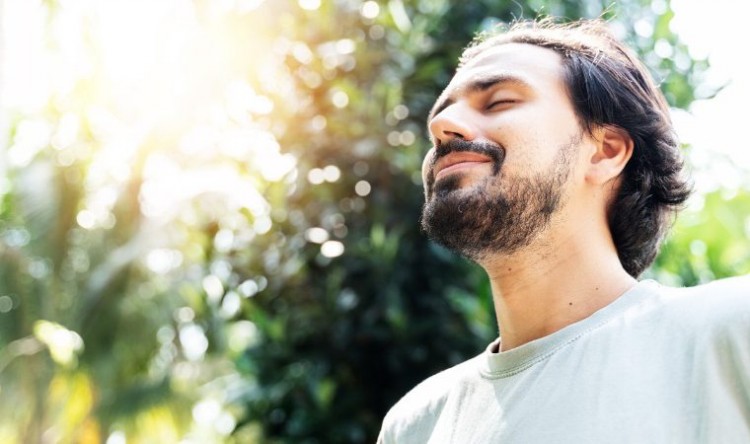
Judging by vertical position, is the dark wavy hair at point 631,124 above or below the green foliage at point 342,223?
above

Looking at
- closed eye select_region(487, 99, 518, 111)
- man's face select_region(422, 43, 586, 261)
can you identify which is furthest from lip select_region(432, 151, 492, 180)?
closed eye select_region(487, 99, 518, 111)

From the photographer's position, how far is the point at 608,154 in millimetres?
1861

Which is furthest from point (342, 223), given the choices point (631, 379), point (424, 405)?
point (631, 379)

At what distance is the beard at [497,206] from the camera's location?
→ 5.45ft

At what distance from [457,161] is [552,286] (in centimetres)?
34

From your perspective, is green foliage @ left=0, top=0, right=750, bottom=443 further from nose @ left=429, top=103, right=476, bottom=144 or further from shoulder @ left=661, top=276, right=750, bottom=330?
shoulder @ left=661, top=276, right=750, bottom=330

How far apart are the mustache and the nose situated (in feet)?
0.05

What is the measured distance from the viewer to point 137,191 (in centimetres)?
865

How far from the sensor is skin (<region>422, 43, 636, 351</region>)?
1.66 meters

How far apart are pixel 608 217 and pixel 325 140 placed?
7.49ft

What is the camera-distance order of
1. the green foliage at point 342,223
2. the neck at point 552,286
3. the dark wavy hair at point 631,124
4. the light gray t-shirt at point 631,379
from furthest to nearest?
1. the green foliage at point 342,223
2. the dark wavy hair at point 631,124
3. the neck at point 552,286
4. the light gray t-shirt at point 631,379

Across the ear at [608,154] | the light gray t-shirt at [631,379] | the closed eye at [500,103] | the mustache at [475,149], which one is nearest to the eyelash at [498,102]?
the closed eye at [500,103]

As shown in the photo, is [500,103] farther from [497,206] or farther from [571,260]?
[571,260]

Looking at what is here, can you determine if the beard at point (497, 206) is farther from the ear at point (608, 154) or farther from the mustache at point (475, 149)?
the ear at point (608, 154)
